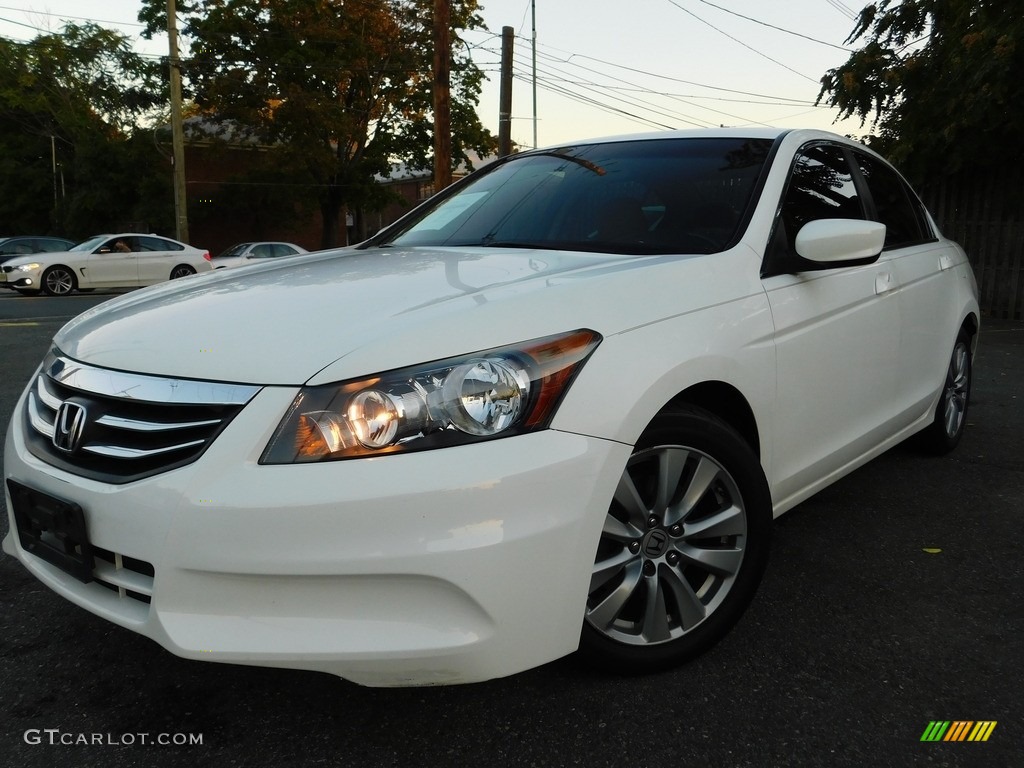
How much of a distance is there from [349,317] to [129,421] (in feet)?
1.76

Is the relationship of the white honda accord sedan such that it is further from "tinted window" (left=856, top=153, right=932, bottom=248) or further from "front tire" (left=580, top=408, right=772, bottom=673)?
"tinted window" (left=856, top=153, right=932, bottom=248)

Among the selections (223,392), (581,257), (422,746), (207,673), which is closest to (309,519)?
(223,392)

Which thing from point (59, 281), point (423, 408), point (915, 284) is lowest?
point (59, 281)

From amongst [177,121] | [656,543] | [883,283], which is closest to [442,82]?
[177,121]

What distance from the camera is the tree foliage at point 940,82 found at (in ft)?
34.7

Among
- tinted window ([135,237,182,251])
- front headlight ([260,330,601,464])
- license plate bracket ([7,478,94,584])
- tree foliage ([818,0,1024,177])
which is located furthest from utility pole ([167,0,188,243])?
front headlight ([260,330,601,464])

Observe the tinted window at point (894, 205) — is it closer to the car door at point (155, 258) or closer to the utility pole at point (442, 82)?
the utility pole at point (442, 82)

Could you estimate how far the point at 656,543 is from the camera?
2277 millimetres

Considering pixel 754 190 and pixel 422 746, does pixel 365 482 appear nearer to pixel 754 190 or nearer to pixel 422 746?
pixel 422 746

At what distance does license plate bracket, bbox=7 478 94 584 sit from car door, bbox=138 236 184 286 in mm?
20531

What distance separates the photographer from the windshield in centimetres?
290

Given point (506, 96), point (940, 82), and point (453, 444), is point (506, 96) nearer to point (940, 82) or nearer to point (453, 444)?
point (940, 82)

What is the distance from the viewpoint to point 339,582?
5.95 ft

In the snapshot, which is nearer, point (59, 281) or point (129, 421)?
point (129, 421)
